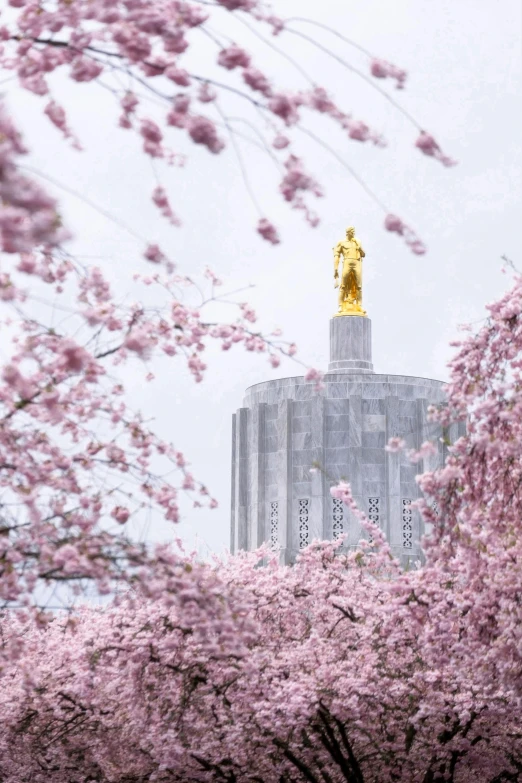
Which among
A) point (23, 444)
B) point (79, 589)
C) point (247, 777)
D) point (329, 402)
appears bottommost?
point (247, 777)

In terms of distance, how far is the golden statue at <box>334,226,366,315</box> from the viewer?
3909 cm

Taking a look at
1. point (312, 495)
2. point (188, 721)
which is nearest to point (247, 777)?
point (188, 721)

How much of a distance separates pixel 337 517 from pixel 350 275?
7156 mm

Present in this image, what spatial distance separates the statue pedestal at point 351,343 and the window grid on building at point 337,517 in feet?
12.8

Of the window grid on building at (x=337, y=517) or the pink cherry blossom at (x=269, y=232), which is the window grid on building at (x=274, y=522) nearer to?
the window grid on building at (x=337, y=517)

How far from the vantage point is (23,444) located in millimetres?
9875

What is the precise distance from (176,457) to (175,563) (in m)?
1.59

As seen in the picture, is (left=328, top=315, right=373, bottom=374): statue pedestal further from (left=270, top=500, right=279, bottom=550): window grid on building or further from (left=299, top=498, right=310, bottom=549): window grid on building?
(left=270, top=500, right=279, bottom=550): window grid on building

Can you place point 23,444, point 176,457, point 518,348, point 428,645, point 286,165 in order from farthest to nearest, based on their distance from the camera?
1. point 428,645
2. point 518,348
3. point 176,457
4. point 23,444
5. point 286,165

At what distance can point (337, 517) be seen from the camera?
36.7 meters

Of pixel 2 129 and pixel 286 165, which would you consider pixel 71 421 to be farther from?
pixel 2 129

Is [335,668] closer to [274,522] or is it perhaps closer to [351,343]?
[274,522]

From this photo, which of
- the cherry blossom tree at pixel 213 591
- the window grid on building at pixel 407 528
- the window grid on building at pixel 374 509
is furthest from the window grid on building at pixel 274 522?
the cherry blossom tree at pixel 213 591

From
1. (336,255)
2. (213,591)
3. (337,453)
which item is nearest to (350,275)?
(336,255)
